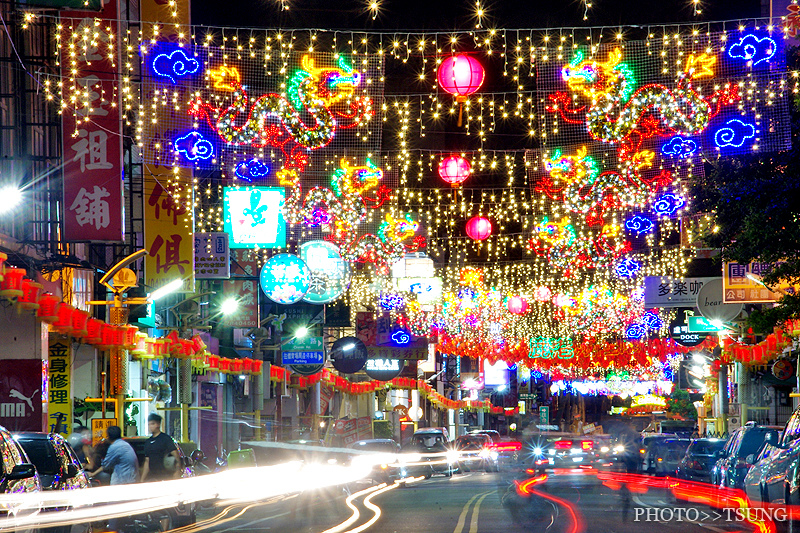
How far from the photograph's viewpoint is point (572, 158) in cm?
1950

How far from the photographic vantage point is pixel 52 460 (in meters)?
13.0

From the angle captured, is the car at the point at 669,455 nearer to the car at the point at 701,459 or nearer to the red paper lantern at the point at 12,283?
the car at the point at 701,459

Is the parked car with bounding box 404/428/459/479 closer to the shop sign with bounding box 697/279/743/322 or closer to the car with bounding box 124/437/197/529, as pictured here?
the shop sign with bounding box 697/279/743/322

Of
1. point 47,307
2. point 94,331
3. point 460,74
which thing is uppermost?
point 460,74

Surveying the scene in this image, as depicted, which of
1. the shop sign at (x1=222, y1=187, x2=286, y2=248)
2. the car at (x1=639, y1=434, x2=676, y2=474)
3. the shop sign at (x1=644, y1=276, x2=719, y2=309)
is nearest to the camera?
the shop sign at (x1=222, y1=187, x2=286, y2=248)

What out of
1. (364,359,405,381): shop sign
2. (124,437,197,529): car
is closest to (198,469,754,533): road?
(124,437,197,529): car

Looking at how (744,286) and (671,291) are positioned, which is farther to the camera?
(671,291)

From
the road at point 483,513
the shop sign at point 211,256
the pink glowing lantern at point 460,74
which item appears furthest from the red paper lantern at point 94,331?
the pink glowing lantern at point 460,74

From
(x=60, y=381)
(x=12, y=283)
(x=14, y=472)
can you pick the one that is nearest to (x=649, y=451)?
(x=60, y=381)

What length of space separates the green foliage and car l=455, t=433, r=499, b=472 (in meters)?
47.0

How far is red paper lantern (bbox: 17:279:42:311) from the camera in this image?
18641 millimetres

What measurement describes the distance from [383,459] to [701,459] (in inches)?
312

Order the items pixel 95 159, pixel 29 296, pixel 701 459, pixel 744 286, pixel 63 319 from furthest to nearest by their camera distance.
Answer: pixel 744 286, pixel 701 459, pixel 63 319, pixel 95 159, pixel 29 296

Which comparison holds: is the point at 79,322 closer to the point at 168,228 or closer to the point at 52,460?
the point at 168,228
